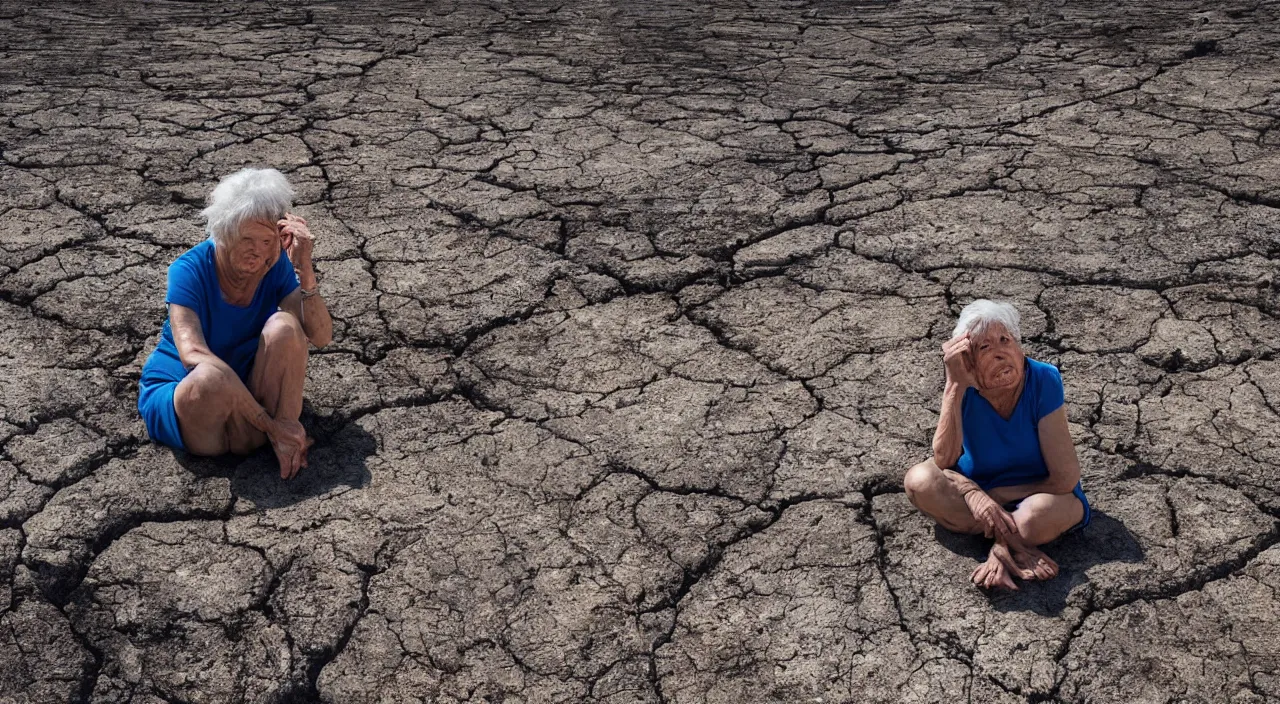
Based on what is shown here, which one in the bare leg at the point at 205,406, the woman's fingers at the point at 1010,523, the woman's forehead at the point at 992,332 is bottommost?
the bare leg at the point at 205,406

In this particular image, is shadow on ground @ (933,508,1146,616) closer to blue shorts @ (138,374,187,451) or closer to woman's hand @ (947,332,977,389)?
woman's hand @ (947,332,977,389)

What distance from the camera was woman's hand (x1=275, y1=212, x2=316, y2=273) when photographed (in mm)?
3402

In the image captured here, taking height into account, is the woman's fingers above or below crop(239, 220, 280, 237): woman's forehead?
below

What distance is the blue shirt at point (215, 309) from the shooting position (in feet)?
11.0

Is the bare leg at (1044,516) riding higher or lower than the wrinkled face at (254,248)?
lower

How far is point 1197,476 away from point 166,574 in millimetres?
2583

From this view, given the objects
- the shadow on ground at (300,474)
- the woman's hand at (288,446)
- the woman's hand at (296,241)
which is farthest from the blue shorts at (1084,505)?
the woman's hand at (296,241)

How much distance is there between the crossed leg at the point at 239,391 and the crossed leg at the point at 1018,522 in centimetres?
166

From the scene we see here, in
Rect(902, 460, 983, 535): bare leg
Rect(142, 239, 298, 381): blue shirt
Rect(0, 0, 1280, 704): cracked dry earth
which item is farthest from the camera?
Rect(142, 239, 298, 381): blue shirt

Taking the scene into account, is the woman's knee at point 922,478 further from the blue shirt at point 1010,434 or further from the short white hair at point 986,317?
the short white hair at point 986,317

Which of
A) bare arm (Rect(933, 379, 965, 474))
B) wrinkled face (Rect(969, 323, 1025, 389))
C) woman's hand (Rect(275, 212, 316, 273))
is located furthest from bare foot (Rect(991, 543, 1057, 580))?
woman's hand (Rect(275, 212, 316, 273))

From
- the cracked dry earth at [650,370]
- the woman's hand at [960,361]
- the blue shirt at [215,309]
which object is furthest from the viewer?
the blue shirt at [215,309]

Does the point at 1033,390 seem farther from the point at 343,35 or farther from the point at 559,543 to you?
the point at 343,35

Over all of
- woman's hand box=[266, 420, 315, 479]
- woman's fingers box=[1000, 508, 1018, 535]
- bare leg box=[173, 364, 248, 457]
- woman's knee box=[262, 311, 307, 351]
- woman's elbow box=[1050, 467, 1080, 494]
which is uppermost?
woman's elbow box=[1050, 467, 1080, 494]
